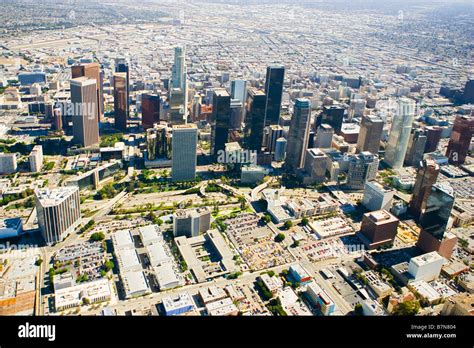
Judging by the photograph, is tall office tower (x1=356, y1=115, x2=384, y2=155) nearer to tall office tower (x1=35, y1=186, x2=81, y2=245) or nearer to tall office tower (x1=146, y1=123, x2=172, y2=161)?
tall office tower (x1=146, y1=123, x2=172, y2=161)

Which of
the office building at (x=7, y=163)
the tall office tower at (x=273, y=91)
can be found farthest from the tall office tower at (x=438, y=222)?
the office building at (x=7, y=163)

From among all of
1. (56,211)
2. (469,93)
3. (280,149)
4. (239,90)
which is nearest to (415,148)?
(280,149)

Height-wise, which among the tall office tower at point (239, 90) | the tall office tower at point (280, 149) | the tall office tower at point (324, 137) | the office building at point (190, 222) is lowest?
the office building at point (190, 222)

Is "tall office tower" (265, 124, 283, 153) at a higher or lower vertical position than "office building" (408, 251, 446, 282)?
higher

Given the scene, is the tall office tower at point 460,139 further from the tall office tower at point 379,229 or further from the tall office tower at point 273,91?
the tall office tower at point 379,229

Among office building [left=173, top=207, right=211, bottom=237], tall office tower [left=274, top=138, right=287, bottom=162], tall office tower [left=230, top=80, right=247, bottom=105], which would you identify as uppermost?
tall office tower [left=230, top=80, right=247, bottom=105]

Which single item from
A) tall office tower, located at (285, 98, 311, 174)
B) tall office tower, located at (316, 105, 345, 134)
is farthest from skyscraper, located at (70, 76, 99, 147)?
tall office tower, located at (316, 105, 345, 134)
